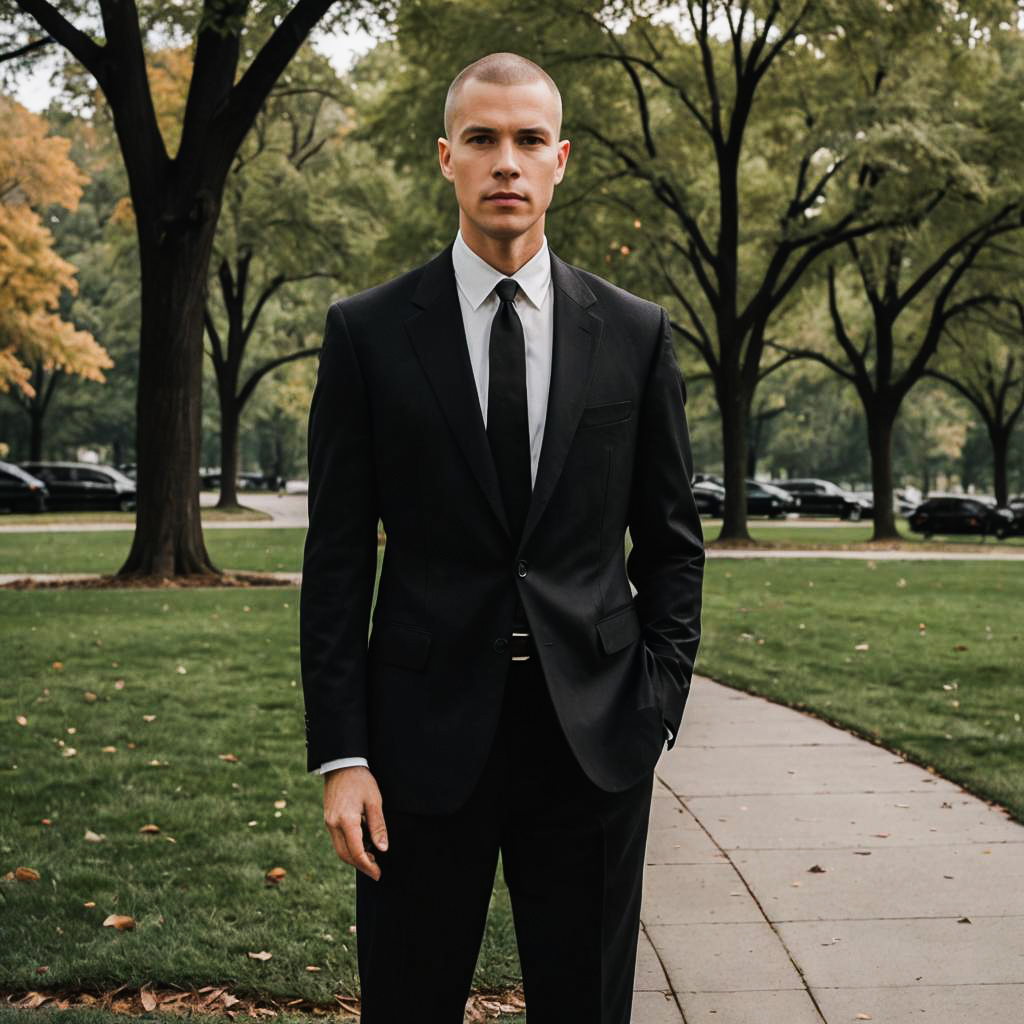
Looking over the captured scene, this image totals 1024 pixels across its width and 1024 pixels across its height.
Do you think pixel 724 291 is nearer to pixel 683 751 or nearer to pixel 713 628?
pixel 713 628

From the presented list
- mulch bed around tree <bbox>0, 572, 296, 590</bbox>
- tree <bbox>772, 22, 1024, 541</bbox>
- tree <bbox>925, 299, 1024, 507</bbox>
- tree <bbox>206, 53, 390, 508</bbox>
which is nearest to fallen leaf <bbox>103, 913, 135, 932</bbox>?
mulch bed around tree <bbox>0, 572, 296, 590</bbox>

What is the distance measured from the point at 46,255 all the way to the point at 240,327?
591cm

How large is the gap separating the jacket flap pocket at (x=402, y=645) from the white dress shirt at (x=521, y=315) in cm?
40

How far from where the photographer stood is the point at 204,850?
5695 mm

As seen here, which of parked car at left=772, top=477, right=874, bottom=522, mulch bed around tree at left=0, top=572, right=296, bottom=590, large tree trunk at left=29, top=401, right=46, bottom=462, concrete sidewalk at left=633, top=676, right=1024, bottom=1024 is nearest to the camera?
concrete sidewalk at left=633, top=676, right=1024, bottom=1024

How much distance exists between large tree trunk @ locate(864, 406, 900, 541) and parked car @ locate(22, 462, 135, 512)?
21872 millimetres

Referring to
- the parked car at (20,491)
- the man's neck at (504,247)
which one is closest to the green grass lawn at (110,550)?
the parked car at (20,491)

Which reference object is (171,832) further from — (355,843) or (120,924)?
(355,843)

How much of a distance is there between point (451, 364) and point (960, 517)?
35950 mm

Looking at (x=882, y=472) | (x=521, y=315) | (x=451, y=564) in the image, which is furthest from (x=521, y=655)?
(x=882, y=472)

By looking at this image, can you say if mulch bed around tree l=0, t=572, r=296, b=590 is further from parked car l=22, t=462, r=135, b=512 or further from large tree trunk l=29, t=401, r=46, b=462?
large tree trunk l=29, t=401, r=46, b=462

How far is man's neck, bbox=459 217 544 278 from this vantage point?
7.97ft

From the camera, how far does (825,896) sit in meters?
4.98

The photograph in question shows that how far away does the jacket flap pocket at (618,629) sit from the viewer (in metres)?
2.42
